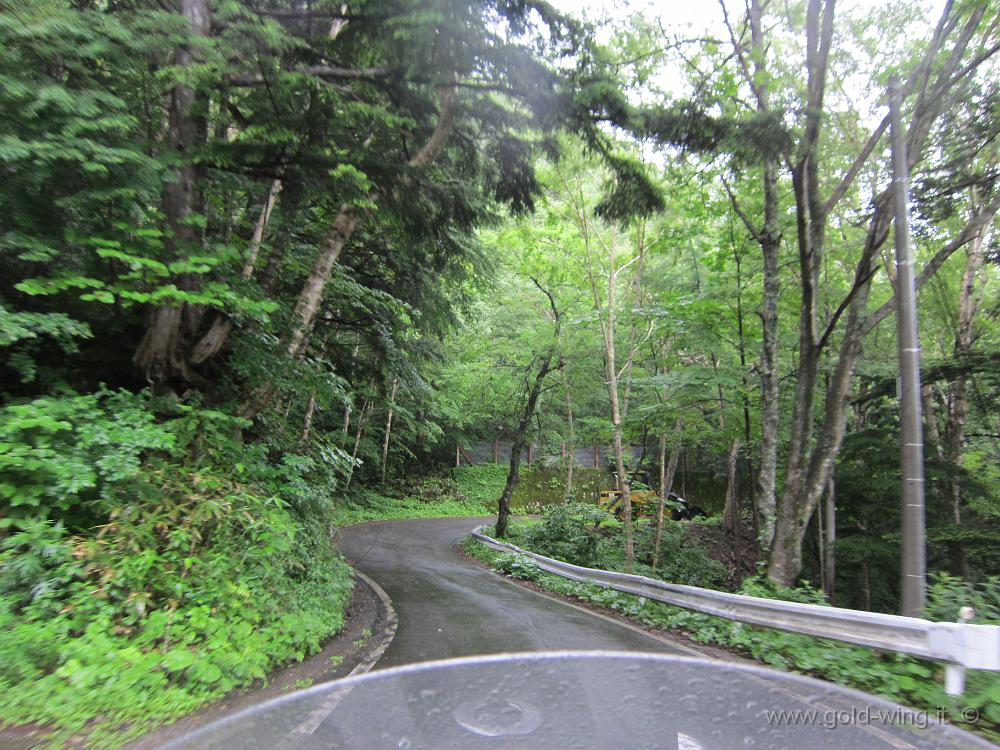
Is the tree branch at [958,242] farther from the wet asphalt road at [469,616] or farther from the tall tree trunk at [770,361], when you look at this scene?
the wet asphalt road at [469,616]

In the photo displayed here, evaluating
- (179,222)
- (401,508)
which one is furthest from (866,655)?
(401,508)

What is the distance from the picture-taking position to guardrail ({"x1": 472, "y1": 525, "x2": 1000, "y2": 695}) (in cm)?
341

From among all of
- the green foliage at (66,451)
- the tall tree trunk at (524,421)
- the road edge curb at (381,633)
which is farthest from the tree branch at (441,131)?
the tall tree trunk at (524,421)

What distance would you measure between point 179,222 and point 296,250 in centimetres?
477

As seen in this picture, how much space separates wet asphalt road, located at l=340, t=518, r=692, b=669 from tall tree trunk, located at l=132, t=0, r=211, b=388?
14.8ft

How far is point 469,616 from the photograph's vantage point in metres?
8.88

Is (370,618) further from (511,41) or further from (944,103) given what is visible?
(944,103)

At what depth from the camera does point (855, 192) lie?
44.7 ft

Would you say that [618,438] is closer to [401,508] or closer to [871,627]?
[871,627]

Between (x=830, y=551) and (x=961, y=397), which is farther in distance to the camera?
(x=830, y=551)

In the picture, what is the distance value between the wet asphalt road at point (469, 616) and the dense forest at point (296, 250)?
4.36 feet

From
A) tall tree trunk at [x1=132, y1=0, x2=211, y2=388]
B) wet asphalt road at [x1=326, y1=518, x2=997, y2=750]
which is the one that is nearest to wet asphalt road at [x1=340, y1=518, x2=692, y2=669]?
tall tree trunk at [x1=132, y1=0, x2=211, y2=388]

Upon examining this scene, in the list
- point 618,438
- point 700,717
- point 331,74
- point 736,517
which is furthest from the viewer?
point 736,517

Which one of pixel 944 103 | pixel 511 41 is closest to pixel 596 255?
pixel 944 103
